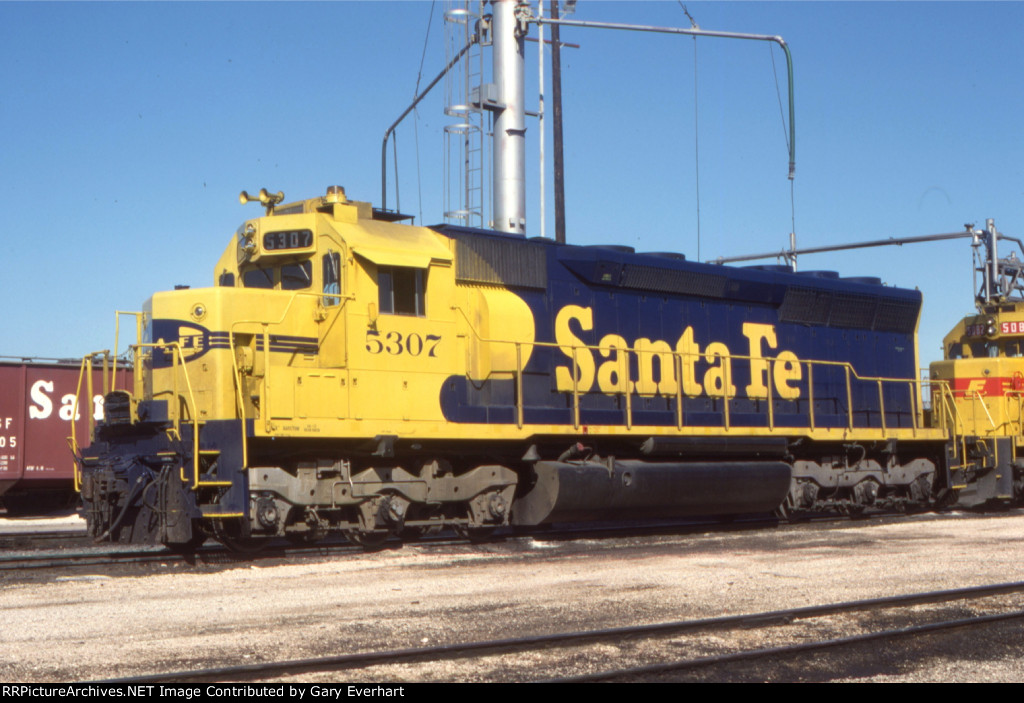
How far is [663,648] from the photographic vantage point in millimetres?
6355

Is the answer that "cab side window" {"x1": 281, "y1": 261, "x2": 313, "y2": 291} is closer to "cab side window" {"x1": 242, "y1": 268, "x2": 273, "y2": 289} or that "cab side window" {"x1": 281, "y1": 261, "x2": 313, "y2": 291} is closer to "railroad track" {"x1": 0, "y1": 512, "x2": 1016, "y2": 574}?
"cab side window" {"x1": 242, "y1": 268, "x2": 273, "y2": 289}

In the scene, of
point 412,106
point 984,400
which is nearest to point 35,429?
point 412,106

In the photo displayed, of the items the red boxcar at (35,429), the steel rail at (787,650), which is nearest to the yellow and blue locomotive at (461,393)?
the steel rail at (787,650)

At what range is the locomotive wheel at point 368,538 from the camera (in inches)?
460

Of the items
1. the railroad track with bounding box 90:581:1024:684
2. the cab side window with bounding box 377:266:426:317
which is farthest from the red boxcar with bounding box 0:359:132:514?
the railroad track with bounding box 90:581:1024:684

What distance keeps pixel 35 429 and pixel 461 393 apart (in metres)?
10.4

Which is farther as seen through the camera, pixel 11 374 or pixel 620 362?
pixel 11 374

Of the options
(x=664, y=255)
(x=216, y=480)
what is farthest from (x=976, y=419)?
(x=216, y=480)

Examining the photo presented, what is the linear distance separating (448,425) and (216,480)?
2.65 m

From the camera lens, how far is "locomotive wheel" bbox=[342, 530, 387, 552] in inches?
460

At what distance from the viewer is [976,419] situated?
18.5m

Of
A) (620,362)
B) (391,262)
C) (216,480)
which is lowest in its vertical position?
(216,480)

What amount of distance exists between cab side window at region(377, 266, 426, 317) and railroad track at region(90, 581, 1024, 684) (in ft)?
18.6

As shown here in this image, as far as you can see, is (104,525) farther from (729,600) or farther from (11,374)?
(11,374)
